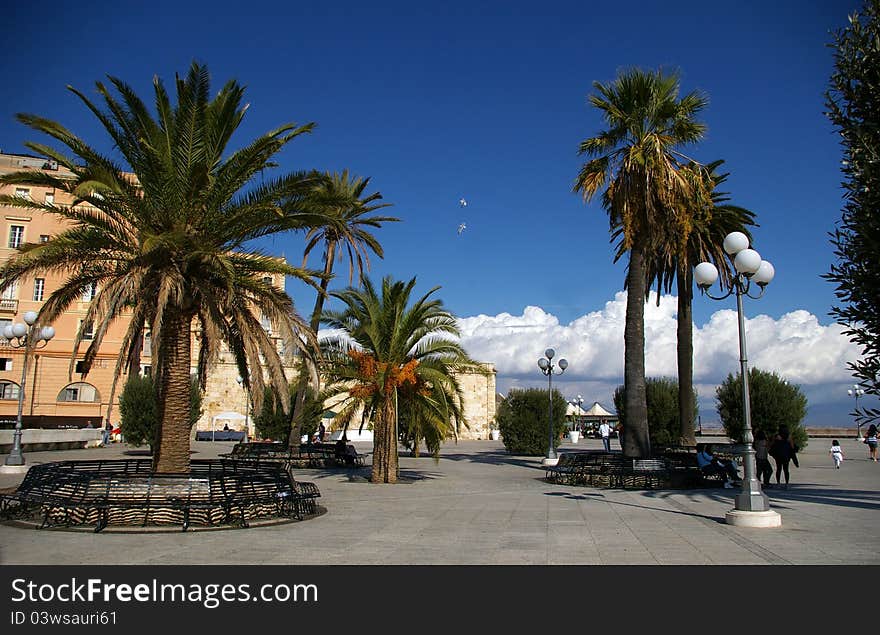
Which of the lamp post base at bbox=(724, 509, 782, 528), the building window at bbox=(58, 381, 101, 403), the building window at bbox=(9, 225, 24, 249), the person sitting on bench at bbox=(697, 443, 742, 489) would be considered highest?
the building window at bbox=(9, 225, 24, 249)

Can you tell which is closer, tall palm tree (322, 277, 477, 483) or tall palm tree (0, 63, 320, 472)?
tall palm tree (0, 63, 320, 472)

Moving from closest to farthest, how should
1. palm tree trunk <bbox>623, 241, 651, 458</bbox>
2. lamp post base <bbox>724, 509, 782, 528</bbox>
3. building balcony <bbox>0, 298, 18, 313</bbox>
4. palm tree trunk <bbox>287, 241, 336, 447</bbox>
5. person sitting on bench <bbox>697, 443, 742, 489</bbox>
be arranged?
lamp post base <bbox>724, 509, 782, 528</bbox> < person sitting on bench <bbox>697, 443, 742, 489</bbox> < palm tree trunk <bbox>623, 241, 651, 458</bbox> < palm tree trunk <bbox>287, 241, 336, 447</bbox> < building balcony <bbox>0, 298, 18, 313</bbox>

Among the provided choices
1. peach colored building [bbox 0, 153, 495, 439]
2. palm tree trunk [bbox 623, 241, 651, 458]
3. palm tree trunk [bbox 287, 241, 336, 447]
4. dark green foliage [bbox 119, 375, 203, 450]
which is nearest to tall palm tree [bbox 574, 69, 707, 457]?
palm tree trunk [bbox 623, 241, 651, 458]

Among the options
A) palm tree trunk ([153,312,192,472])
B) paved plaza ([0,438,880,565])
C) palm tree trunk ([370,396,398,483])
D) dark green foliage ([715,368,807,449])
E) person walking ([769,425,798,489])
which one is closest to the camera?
paved plaza ([0,438,880,565])

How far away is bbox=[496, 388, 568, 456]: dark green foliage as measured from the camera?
3238 cm

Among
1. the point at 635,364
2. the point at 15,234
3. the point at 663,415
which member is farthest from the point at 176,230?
the point at 15,234

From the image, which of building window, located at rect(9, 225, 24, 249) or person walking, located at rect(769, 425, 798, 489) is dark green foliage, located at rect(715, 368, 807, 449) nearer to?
person walking, located at rect(769, 425, 798, 489)

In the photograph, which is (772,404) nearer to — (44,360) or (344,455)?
(344,455)

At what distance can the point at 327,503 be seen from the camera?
13977 mm

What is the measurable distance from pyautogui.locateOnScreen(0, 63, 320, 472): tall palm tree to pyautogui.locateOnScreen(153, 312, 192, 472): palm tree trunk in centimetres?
2

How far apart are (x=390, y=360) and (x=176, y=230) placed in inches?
311
